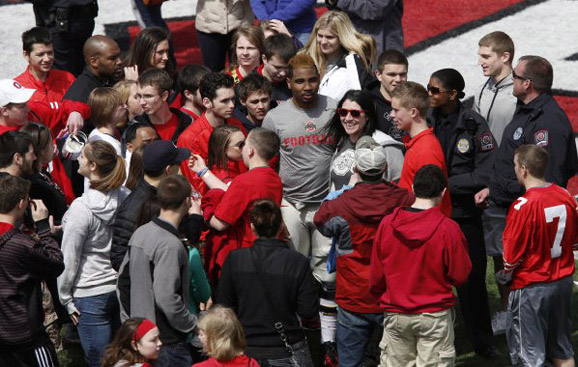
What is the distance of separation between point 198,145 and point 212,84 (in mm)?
523

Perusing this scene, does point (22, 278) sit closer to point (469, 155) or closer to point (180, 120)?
point (180, 120)

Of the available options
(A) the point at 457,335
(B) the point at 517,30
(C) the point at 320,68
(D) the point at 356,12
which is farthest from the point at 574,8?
(A) the point at 457,335

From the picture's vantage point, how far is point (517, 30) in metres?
13.5

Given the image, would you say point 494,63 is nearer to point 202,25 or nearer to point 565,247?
point 565,247

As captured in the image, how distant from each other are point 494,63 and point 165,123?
8.73 ft

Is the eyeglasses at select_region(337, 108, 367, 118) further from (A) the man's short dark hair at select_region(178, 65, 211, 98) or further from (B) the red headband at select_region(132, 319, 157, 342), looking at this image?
(B) the red headband at select_region(132, 319, 157, 342)

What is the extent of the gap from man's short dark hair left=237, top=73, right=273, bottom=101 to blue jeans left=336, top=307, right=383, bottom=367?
2064 mm

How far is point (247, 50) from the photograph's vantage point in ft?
29.6

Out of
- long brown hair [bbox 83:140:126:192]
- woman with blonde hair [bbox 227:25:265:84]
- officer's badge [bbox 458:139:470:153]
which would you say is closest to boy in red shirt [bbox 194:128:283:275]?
long brown hair [bbox 83:140:126:192]

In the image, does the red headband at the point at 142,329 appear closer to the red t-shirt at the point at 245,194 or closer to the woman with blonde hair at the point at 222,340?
the woman with blonde hair at the point at 222,340

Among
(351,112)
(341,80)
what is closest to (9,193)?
(351,112)

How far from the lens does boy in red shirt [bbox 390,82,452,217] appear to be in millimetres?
7171

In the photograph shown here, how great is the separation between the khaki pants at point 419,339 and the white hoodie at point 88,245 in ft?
5.83

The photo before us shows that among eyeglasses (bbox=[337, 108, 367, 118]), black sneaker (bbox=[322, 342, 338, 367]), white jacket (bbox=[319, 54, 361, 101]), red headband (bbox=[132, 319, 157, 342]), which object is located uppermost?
eyeglasses (bbox=[337, 108, 367, 118])
